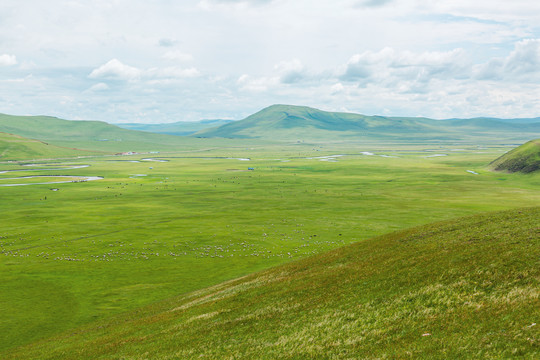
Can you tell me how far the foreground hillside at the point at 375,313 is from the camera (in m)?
18.9

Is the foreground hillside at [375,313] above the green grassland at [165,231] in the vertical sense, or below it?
above

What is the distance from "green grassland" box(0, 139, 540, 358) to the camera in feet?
171

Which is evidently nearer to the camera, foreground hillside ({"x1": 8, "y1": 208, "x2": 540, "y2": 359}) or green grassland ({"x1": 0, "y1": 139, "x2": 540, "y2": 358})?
foreground hillside ({"x1": 8, "y1": 208, "x2": 540, "y2": 359})

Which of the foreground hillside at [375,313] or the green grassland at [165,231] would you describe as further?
the green grassland at [165,231]

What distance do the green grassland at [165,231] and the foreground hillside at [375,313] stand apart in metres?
2.99

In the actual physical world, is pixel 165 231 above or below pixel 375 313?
below

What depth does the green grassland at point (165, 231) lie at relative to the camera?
171 feet

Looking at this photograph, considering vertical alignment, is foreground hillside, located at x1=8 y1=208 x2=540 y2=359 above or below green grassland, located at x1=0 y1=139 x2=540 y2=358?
above

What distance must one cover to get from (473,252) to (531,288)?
863 centimetres

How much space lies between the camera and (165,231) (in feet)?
307

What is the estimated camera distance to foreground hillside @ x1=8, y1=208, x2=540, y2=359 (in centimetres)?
1894

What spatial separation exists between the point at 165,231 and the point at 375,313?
249 feet

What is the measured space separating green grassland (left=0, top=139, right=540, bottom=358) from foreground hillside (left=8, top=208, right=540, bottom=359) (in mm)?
2986

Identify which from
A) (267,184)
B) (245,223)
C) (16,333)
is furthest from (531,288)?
(267,184)
